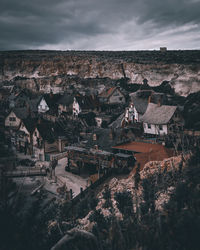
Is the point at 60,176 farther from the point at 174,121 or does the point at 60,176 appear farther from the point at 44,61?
the point at 44,61

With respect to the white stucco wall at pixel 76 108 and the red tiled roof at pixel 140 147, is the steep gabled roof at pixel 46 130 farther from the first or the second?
the white stucco wall at pixel 76 108

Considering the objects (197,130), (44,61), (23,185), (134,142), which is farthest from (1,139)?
(44,61)

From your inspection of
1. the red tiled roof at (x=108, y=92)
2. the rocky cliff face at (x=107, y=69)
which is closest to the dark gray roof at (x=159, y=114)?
the rocky cliff face at (x=107, y=69)

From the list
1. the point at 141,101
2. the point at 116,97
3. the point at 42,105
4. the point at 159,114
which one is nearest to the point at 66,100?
the point at 42,105

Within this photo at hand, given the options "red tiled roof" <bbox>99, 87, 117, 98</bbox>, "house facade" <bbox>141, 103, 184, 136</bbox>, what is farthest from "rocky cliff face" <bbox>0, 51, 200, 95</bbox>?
"house facade" <bbox>141, 103, 184, 136</bbox>

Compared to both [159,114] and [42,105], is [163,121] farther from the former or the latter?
[42,105]

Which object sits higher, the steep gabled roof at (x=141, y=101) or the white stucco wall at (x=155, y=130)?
the steep gabled roof at (x=141, y=101)

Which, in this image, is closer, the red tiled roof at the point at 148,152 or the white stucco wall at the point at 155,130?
the red tiled roof at the point at 148,152
